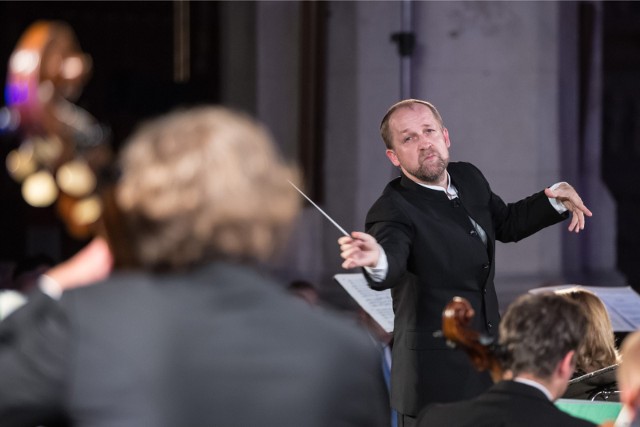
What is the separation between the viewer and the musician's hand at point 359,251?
3.26 metres

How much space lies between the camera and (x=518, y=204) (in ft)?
13.5

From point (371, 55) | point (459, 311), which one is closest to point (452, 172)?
point (459, 311)

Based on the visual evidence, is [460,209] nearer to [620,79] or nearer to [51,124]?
[51,124]

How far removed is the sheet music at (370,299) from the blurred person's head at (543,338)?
1.66m

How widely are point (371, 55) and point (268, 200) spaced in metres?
5.38

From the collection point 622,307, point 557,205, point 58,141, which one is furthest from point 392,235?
point 58,141

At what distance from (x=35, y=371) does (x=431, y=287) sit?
2.42 metres

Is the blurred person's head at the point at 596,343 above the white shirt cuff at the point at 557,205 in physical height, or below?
below

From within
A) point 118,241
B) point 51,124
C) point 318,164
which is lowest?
point 318,164

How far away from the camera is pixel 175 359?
4.98 ft

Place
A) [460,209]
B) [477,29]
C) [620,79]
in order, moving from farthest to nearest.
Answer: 1. [620,79]
2. [477,29]
3. [460,209]

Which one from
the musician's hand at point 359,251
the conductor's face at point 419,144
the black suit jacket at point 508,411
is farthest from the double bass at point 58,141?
the conductor's face at point 419,144

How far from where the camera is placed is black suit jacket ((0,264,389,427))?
1.50 meters

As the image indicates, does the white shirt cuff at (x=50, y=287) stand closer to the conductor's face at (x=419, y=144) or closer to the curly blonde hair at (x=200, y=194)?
the curly blonde hair at (x=200, y=194)
